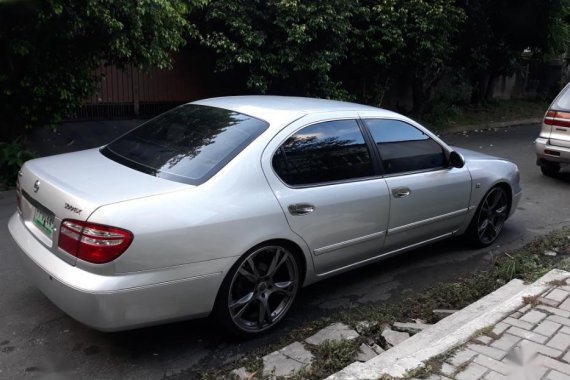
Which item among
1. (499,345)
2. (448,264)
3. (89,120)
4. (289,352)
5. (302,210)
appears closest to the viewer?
(499,345)

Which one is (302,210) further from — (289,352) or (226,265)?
(289,352)

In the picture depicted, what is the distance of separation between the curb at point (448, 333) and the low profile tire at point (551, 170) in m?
4.92

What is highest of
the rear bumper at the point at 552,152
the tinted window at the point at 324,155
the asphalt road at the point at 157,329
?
the tinted window at the point at 324,155

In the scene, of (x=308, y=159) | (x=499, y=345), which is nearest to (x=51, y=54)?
(x=308, y=159)

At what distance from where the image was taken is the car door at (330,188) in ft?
12.0

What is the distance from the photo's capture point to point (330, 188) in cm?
387

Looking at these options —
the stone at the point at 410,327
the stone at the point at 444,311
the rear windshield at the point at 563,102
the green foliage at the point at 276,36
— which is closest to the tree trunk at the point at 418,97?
the green foliage at the point at 276,36

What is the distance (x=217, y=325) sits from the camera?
136 inches

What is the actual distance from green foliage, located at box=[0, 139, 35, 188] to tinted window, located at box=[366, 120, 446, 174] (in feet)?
16.2

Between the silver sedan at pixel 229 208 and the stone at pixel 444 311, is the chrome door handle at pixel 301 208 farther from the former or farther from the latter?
the stone at pixel 444 311

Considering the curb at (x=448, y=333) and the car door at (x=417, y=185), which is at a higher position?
the car door at (x=417, y=185)

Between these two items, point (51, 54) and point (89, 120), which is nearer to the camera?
point (51, 54)

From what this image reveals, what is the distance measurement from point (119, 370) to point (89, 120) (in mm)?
7828

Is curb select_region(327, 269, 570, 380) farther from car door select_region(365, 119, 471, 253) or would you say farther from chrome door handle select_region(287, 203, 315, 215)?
chrome door handle select_region(287, 203, 315, 215)
